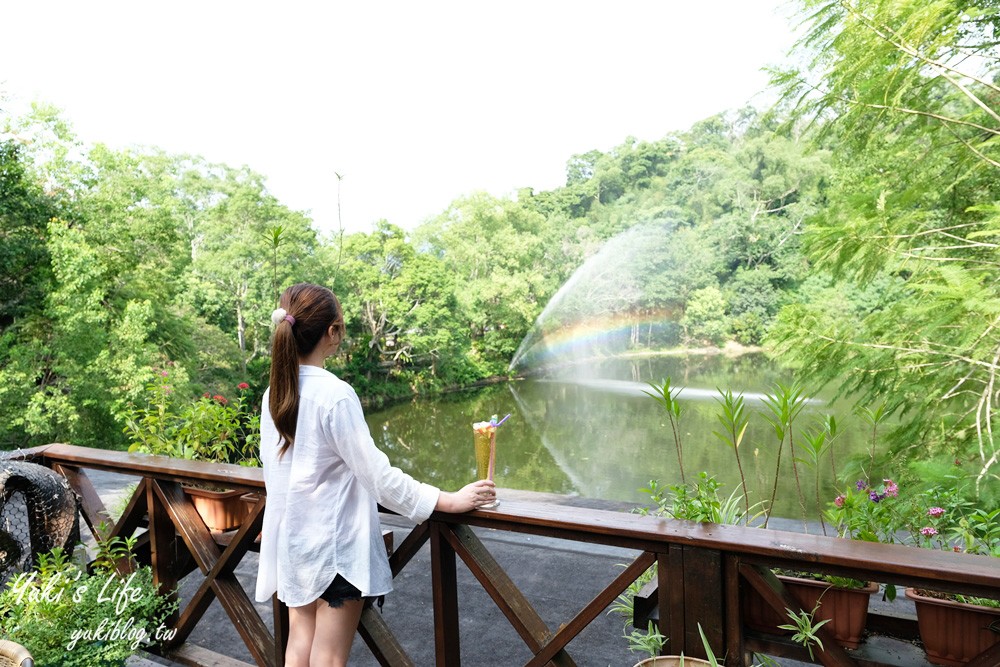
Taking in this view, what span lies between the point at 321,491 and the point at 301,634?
0.32 meters

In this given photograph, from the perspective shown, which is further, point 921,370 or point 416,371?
point 416,371

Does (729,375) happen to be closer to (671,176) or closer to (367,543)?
(671,176)

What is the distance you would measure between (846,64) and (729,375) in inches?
755

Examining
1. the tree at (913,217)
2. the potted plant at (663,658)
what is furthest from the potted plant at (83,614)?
the tree at (913,217)

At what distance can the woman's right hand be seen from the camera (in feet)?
4.71

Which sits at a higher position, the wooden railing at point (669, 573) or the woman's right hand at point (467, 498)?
the woman's right hand at point (467, 498)

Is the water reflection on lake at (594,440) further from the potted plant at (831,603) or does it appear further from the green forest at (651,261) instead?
the potted plant at (831,603)

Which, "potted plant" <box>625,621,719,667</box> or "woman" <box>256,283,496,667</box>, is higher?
"woman" <box>256,283,496,667</box>

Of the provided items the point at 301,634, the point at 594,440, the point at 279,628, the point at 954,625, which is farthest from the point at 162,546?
the point at 594,440

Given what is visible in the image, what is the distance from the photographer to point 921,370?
3.48m

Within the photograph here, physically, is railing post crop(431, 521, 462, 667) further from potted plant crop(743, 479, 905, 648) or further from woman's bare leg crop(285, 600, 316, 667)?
potted plant crop(743, 479, 905, 648)

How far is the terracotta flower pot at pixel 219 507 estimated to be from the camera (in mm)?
2199

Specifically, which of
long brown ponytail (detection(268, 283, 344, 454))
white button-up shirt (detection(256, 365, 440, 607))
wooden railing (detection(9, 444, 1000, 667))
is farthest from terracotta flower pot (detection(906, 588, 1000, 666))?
long brown ponytail (detection(268, 283, 344, 454))

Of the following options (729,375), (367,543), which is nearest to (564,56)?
(729,375)
